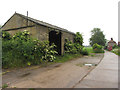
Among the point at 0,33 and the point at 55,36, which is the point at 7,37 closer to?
the point at 0,33

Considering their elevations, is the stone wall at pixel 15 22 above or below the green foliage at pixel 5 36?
above

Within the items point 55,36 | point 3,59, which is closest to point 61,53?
point 55,36

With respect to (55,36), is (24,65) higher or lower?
lower

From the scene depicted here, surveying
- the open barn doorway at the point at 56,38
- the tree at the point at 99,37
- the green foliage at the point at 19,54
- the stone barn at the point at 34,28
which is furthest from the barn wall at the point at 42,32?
the tree at the point at 99,37

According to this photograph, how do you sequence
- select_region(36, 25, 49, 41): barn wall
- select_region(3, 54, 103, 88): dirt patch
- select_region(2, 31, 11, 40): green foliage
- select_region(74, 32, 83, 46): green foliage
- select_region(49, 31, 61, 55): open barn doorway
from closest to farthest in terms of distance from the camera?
select_region(3, 54, 103, 88): dirt patch
select_region(36, 25, 49, 41): barn wall
select_region(2, 31, 11, 40): green foliage
select_region(49, 31, 61, 55): open barn doorway
select_region(74, 32, 83, 46): green foliage

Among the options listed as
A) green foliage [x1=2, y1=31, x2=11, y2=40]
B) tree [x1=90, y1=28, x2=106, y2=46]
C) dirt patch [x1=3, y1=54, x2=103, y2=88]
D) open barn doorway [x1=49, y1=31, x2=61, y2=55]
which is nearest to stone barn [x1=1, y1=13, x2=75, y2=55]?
open barn doorway [x1=49, y1=31, x2=61, y2=55]

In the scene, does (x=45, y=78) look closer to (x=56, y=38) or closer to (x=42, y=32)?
(x=42, y=32)

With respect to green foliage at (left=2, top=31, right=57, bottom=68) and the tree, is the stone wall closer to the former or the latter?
green foliage at (left=2, top=31, right=57, bottom=68)

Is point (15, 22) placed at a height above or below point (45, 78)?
above

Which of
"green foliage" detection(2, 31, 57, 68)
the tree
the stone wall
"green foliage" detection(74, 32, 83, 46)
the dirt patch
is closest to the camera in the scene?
the dirt patch

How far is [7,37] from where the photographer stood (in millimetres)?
7996

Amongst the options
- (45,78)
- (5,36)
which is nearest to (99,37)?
(5,36)

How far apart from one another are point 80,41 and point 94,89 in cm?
1158

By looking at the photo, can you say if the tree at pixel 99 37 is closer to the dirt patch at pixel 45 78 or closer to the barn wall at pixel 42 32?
the barn wall at pixel 42 32
